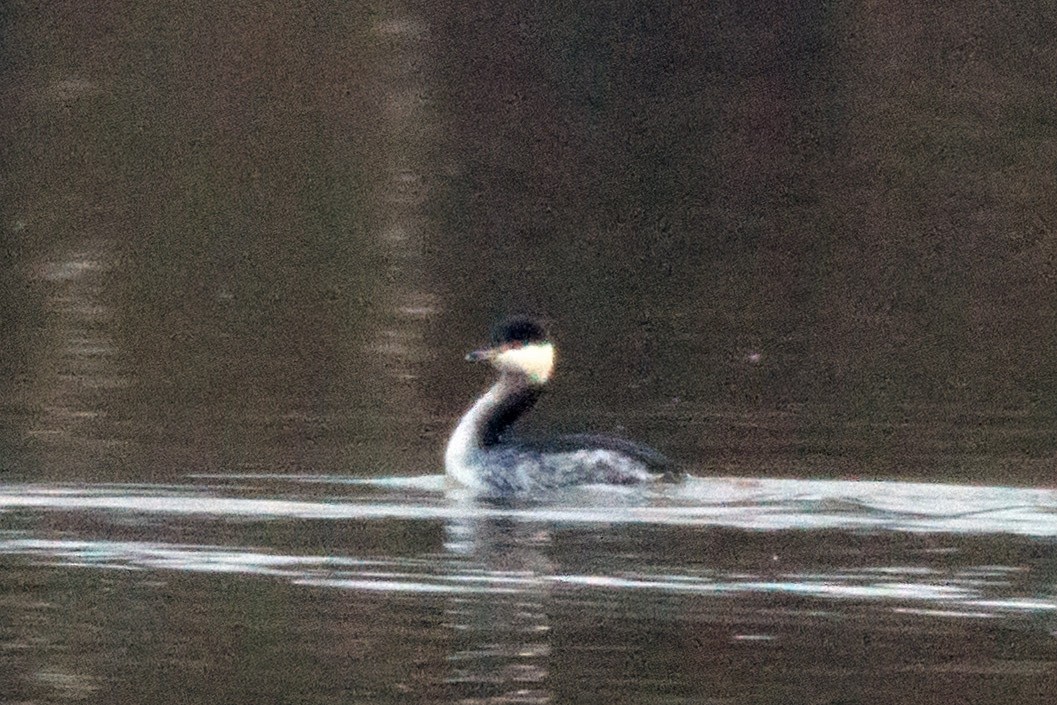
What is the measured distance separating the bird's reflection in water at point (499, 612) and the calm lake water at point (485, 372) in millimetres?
30

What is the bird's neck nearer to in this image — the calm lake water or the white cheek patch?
the white cheek patch

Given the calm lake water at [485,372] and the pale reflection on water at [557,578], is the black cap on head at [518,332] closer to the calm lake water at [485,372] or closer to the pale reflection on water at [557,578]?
the calm lake water at [485,372]

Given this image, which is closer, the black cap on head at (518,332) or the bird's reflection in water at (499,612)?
the bird's reflection in water at (499,612)

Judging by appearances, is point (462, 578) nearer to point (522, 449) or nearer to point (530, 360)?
point (522, 449)

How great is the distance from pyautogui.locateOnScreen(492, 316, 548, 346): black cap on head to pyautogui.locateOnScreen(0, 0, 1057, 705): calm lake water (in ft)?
2.63

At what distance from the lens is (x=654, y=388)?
68.9 feet

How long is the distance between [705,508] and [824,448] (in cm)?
255

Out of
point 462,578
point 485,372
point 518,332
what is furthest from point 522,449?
point 485,372

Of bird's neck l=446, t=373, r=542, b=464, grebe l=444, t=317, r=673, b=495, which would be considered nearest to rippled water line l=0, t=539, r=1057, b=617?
grebe l=444, t=317, r=673, b=495

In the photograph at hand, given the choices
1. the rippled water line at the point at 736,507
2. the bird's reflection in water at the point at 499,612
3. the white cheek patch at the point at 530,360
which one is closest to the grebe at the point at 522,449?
the white cheek patch at the point at 530,360

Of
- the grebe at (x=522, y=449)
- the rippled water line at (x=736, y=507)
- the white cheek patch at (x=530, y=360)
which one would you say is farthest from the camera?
the white cheek patch at (x=530, y=360)

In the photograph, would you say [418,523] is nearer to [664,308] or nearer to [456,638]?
[456,638]

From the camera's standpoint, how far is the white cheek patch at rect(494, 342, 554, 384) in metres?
19.0

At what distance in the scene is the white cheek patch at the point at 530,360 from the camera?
1897 centimetres
